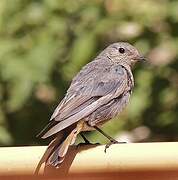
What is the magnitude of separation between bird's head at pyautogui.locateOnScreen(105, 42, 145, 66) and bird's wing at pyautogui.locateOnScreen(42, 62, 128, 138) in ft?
0.72

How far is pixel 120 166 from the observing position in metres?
4.14

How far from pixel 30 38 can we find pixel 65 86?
18.1 inches

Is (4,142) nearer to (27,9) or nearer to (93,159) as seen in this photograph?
(27,9)

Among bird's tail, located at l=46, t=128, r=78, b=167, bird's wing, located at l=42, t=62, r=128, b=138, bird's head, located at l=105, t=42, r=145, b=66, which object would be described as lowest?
bird's tail, located at l=46, t=128, r=78, b=167

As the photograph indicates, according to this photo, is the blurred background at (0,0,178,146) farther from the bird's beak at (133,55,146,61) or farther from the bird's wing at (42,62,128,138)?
the bird's wing at (42,62,128,138)

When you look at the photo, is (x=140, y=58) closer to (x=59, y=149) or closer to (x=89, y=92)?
(x=89, y=92)

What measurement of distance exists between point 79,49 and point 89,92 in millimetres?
603

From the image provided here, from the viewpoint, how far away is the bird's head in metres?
5.90

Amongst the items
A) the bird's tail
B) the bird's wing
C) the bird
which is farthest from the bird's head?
the bird's tail

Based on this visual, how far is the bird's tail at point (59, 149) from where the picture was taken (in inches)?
171

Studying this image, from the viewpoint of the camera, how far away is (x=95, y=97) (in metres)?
5.29

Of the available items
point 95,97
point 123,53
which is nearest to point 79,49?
point 123,53

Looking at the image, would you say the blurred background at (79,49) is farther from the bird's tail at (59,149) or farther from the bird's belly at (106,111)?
the bird's tail at (59,149)

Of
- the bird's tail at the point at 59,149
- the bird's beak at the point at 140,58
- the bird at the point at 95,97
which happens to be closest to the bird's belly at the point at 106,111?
the bird at the point at 95,97
